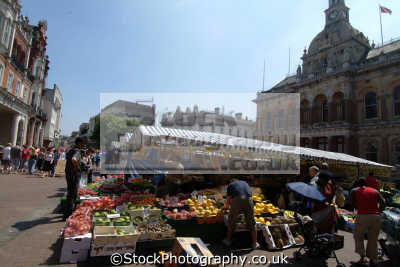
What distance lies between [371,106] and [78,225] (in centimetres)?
2576

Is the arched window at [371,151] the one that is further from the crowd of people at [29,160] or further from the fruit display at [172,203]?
the crowd of people at [29,160]

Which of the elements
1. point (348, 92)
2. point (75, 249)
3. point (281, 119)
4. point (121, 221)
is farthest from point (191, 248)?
point (281, 119)

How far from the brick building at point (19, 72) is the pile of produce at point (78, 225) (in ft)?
60.9

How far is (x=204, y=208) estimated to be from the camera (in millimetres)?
5965

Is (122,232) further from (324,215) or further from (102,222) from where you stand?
(324,215)

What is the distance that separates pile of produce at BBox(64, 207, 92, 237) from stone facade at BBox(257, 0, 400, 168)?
23.4 metres

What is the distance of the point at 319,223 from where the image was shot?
14.3 ft

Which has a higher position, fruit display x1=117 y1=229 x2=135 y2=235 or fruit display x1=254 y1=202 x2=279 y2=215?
fruit display x1=254 y1=202 x2=279 y2=215

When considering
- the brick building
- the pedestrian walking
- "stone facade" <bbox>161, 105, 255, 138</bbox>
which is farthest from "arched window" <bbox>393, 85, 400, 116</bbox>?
the brick building

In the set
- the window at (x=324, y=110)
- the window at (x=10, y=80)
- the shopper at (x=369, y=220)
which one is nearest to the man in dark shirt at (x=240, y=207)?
the shopper at (x=369, y=220)

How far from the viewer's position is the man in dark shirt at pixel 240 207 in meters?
4.67

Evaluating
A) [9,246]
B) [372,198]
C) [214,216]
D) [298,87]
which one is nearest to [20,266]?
[9,246]

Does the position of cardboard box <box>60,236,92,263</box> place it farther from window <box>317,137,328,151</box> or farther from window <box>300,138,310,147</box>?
window <box>300,138,310,147</box>

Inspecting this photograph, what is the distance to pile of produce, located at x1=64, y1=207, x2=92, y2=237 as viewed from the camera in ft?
13.2
